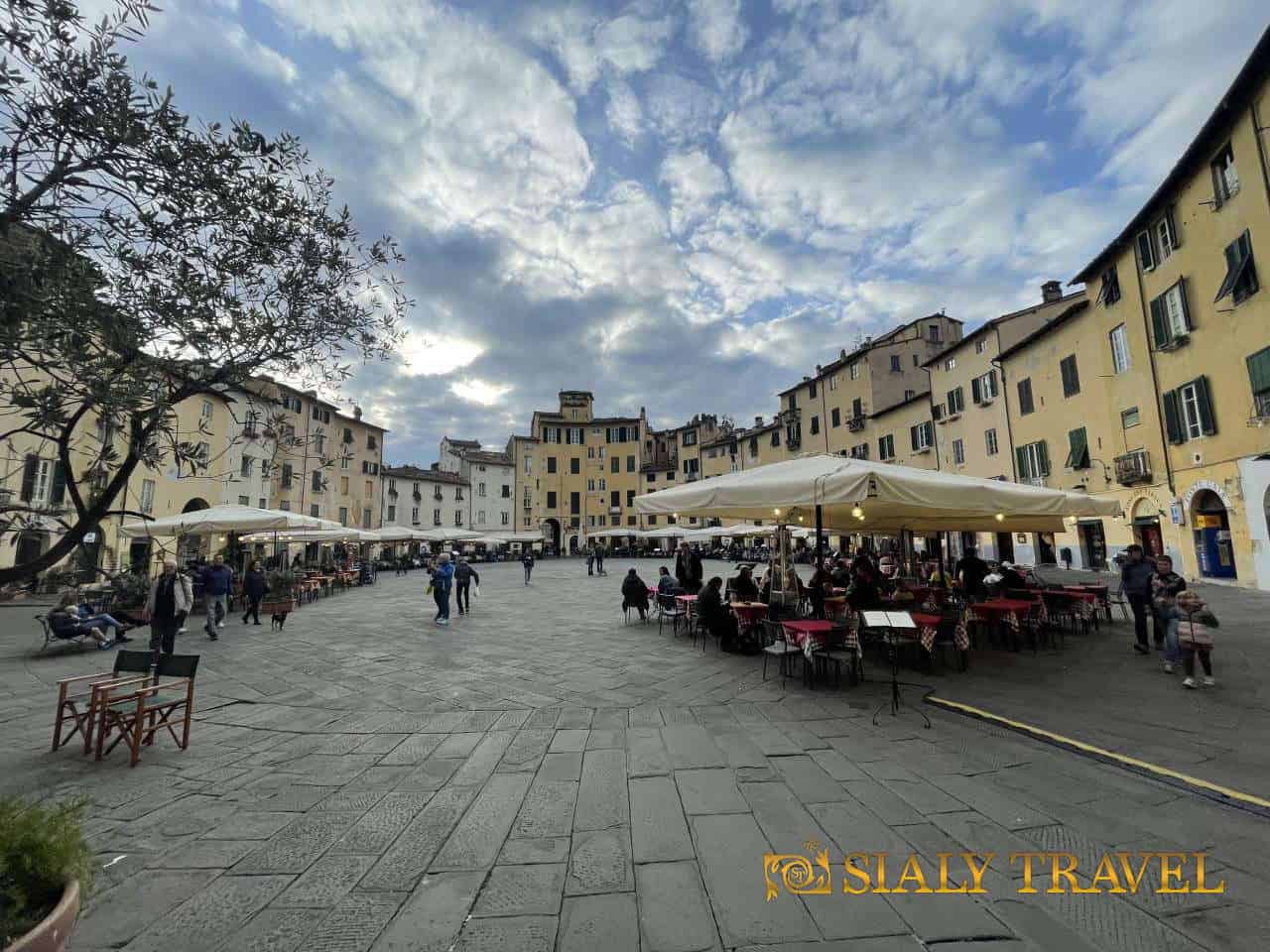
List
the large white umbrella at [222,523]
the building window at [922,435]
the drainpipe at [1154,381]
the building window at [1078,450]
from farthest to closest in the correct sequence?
the building window at [922,435] → the building window at [1078,450] → the drainpipe at [1154,381] → the large white umbrella at [222,523]

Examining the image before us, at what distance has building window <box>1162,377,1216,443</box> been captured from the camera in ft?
45.5

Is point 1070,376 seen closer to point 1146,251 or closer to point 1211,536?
point 1146,251

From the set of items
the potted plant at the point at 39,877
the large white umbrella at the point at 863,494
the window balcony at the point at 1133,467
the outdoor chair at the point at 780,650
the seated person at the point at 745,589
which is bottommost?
the outdoor chair at the point at 780,650

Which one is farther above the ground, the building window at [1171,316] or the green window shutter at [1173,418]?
the building window at [1171,316]

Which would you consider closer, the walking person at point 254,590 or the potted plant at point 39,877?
the potted plant at point 39,877

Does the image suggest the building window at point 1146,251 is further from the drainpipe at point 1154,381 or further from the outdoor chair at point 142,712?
the outdoor chair at point 142,712

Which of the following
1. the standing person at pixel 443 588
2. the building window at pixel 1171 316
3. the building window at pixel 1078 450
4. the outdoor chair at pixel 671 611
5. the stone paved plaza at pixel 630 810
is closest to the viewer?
the stone paved plaza at pixel 630 810

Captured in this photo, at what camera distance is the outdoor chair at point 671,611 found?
10.2m

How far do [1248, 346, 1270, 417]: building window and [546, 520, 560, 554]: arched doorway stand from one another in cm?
5090

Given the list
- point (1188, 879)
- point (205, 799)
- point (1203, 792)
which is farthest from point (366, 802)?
point (1203, 792)

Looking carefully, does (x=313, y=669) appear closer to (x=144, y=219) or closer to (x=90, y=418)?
(x=144, y=219)

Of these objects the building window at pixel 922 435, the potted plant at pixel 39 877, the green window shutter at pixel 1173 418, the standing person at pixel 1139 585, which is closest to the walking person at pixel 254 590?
the potted plant at pixel 39 877

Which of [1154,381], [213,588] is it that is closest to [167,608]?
[213,588]

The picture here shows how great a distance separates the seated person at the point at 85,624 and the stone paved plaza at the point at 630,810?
2647 mm
